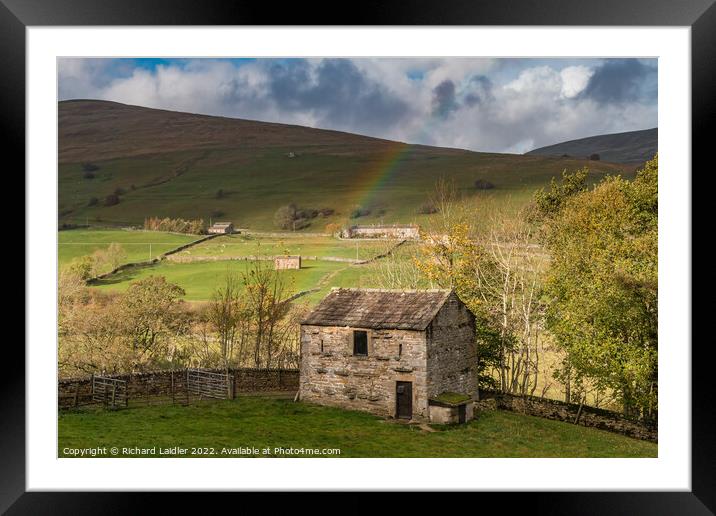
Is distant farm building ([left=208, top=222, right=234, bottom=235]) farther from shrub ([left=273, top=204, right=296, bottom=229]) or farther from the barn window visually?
the barn window

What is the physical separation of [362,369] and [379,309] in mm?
1185

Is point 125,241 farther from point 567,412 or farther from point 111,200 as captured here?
point 567,412

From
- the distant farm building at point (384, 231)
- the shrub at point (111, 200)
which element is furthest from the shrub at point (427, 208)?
the shrub at point (111, 200)

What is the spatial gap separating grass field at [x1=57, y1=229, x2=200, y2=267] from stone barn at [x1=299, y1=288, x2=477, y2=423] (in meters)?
5.89

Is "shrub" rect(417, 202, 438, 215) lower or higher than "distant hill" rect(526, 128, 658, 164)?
lower

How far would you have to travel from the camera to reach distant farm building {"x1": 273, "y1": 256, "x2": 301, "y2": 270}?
1558 centimetres

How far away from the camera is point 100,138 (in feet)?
61.8

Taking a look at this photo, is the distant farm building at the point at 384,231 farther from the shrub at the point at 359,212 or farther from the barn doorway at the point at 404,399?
the barn doorway at the point at 404,399

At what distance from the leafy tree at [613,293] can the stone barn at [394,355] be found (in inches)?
74.4

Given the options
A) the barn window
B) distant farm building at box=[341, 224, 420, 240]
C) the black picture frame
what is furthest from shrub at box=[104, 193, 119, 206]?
the black picture frame

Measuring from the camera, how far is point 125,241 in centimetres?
1742

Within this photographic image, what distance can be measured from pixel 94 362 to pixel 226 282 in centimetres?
337

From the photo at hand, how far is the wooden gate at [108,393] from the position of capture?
1192cm
